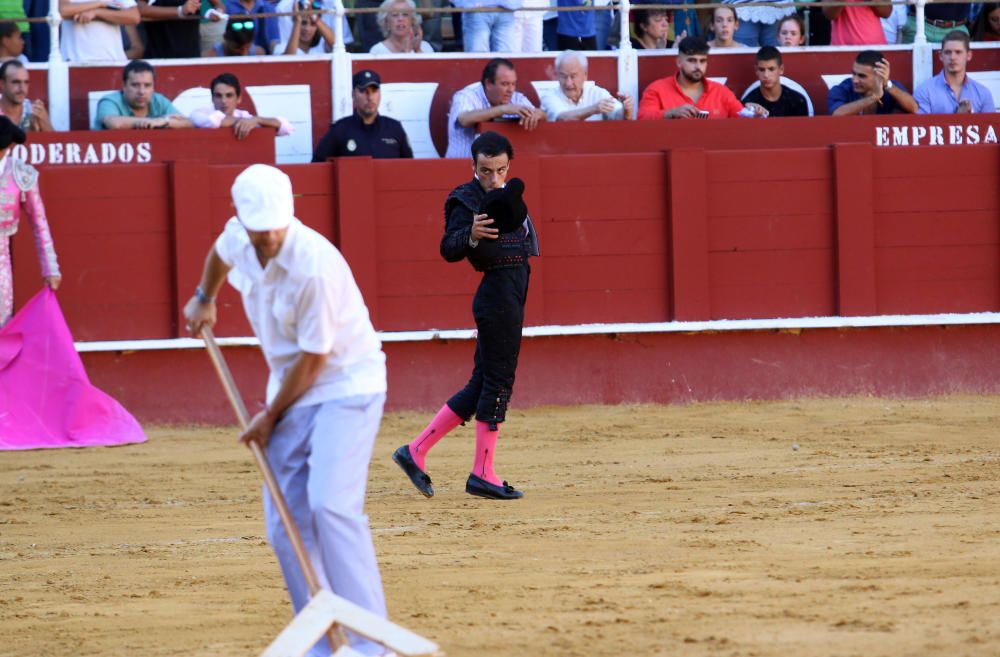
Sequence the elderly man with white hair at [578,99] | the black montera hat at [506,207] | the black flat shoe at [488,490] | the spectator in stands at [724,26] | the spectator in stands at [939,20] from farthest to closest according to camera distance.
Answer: the spectator in stands at [939,20] → the spectator in stands at [724,26] → the elderly man with white hair at [578,99] → the black flat shoe at [488,490] → the black montera hat at [506,207]

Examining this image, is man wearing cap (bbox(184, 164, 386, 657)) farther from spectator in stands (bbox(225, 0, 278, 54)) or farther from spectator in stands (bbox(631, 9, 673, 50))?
spectator in stands (bbox(631, 9, 673, 50))

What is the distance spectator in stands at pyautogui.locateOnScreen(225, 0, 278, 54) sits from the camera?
37.2ft

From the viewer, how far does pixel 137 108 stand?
10.5 metres

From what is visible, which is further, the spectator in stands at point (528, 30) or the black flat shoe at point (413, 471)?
the spectator in stands at point (528, 30)

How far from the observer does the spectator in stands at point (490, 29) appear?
37.3 ft

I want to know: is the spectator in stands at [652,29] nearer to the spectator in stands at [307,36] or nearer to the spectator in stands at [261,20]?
the spectator in stands at [307,36]

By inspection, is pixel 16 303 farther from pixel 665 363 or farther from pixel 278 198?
pixel 278 198

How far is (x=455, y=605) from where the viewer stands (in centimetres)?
516

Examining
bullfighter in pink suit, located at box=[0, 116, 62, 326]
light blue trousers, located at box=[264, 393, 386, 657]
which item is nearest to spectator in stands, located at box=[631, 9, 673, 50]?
bullfighter in pink suit, located at box=[0, 116, 62, 326]

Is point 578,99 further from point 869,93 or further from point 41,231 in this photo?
point 41,231

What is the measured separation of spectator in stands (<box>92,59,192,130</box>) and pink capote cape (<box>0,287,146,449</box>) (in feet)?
4.42

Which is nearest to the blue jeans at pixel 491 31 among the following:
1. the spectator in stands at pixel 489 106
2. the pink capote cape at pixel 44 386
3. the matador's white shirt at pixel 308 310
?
the spectator in stands at pixel 489 106

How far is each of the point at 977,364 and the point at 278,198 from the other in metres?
7.90

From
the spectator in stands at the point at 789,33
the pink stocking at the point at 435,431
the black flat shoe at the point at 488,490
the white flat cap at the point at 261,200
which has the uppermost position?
the spectator in stands at the point at 789,33
